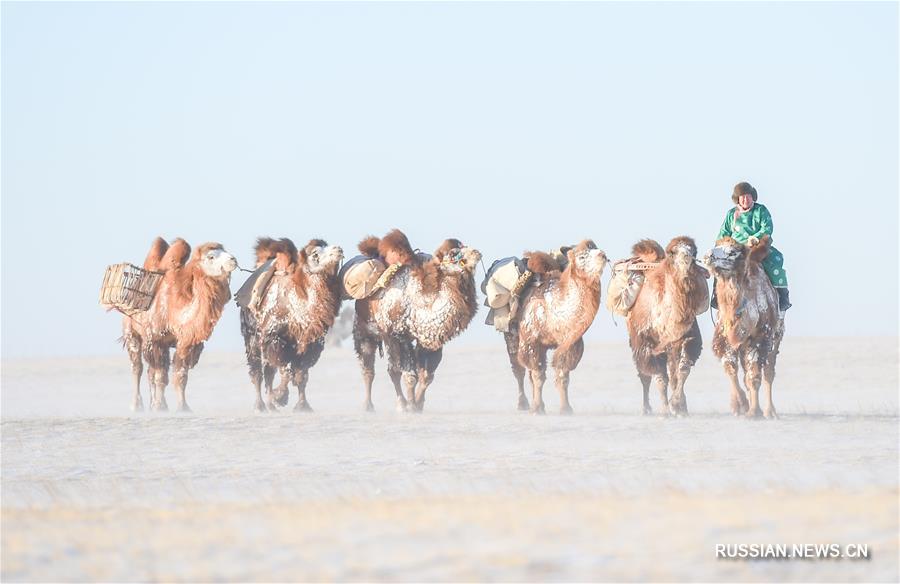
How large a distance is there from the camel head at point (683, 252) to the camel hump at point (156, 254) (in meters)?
6.35

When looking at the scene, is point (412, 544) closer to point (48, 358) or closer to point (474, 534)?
point (474, 534)

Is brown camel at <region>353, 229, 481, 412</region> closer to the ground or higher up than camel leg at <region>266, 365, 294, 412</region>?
higher up

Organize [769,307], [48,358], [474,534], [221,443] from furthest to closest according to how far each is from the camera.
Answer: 1. [48,358]
2. [769,307]
3. [221,443]
4. [474,534]

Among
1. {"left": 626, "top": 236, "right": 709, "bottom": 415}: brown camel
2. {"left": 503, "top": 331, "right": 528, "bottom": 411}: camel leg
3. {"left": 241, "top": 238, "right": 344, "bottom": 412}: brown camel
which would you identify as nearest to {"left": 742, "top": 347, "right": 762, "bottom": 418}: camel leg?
{"left": 626, "top": 236, "right": 709, "bottom": 415}: brown camel

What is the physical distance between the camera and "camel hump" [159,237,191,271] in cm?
1964

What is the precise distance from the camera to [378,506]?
9672 millimetres

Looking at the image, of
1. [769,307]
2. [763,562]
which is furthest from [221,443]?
[763,562]

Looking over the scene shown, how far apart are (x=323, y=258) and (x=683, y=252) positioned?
4176mm

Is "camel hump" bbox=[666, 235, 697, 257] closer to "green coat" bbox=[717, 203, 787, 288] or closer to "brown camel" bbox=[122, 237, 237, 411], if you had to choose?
"green coat" bbox=[717, 203, 787, 288]

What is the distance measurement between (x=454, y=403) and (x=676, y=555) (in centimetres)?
1642

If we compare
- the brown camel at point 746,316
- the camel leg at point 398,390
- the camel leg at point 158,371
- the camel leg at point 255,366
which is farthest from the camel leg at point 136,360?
the brown camel at point 746,316

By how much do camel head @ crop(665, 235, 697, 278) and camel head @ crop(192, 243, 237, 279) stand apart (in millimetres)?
5050

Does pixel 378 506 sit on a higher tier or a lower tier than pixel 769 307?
lower

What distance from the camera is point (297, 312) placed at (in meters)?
18.8
